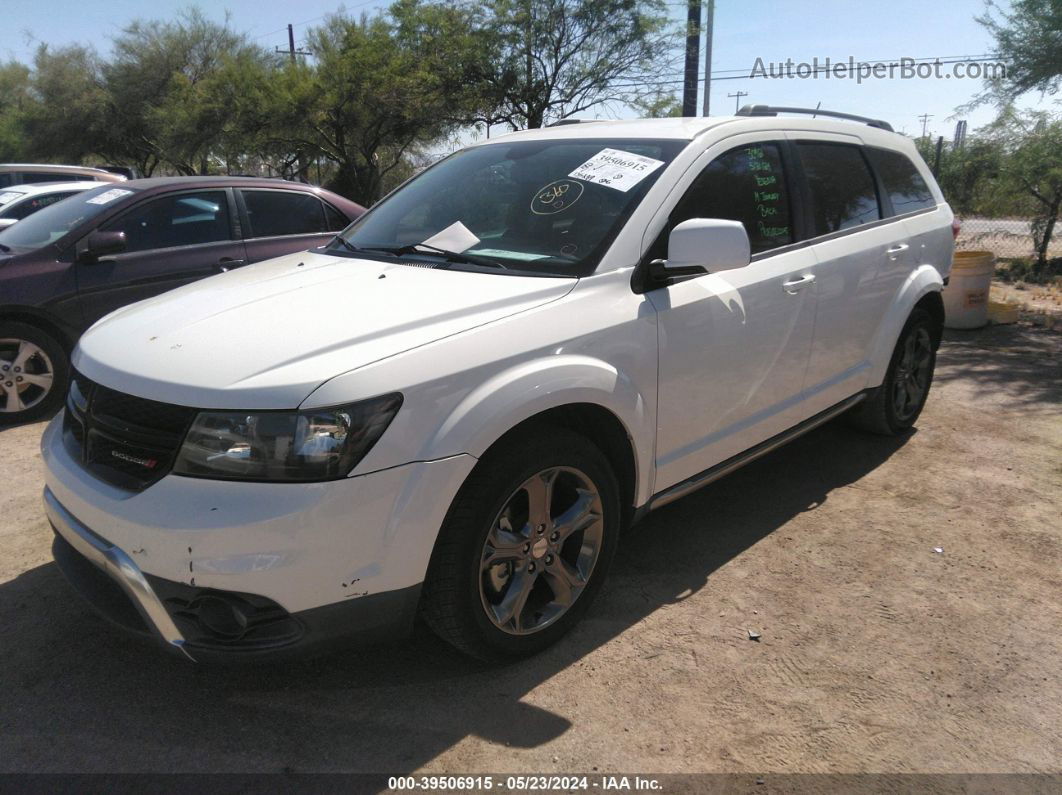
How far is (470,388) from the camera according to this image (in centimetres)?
245

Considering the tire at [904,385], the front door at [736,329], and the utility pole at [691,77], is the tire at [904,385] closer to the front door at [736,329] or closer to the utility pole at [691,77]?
the front door at [736,329]

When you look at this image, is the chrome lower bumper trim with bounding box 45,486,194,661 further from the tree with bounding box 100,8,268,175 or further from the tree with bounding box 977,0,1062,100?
the tree with bounding box 100,8,268,175

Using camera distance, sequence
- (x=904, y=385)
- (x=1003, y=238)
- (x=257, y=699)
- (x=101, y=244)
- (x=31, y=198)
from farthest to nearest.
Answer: (x=1003, y=238), (x=31, y=198), (x=101, y=244), (x=904, y=385), (x=257, y=699)

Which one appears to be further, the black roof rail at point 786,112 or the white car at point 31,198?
the white car at point 31,198

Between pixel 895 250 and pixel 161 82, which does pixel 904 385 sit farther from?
pixel 161 82

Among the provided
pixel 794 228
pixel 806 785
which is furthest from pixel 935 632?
pixel 794 228

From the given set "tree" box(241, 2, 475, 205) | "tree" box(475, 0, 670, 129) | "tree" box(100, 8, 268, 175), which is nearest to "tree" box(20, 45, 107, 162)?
"tree" box(100, 8, 268, 175)

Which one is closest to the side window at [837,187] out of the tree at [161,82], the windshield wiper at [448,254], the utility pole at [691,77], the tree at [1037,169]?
the windshield wiper at [448,254]

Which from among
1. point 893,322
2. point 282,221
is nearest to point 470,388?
point 893,322

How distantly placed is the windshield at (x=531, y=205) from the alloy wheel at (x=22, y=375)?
9.58ft

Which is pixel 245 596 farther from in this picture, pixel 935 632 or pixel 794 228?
pixel 794 228

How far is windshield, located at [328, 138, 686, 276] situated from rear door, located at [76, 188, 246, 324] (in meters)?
2.61

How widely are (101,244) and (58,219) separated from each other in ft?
2.25

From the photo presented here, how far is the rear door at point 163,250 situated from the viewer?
571 cm
